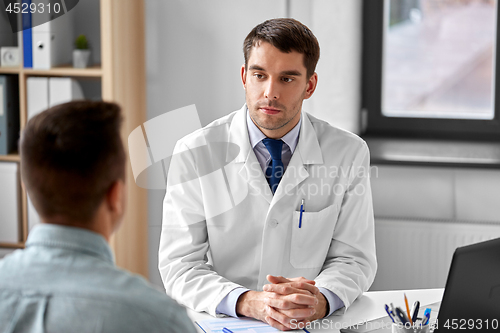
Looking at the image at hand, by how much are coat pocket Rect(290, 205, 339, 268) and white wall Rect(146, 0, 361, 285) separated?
35.7 inches

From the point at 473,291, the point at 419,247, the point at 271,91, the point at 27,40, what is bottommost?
the point at 419,247

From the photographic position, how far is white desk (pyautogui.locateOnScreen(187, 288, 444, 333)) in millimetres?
1245

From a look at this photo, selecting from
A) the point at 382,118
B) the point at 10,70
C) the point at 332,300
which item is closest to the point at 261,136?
the point at 332,300

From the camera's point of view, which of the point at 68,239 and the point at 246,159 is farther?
the point at 246,159

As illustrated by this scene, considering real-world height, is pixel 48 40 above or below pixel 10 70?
above

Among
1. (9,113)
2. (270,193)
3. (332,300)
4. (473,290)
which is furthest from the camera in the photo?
(9,113)

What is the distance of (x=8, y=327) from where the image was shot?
2.08 ft

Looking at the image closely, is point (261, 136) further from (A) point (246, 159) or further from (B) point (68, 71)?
(B) point (68, 71)

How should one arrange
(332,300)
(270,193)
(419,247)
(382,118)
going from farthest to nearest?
(382,118)
(419,247)
(270,193)
(332,300)

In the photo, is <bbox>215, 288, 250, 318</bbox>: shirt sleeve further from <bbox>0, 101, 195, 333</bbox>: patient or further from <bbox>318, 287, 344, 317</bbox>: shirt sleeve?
<bbox>0, 101, 195, 333</bbox>: patient

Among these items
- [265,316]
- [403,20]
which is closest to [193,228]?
[265,316]

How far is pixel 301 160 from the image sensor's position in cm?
161

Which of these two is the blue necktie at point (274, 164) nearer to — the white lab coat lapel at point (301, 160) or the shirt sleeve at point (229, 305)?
the white lab coat lapel at point (301, 160)

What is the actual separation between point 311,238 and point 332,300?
0.29 m
